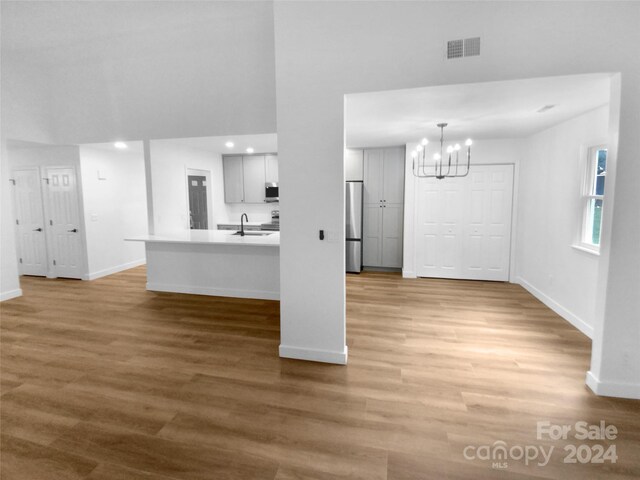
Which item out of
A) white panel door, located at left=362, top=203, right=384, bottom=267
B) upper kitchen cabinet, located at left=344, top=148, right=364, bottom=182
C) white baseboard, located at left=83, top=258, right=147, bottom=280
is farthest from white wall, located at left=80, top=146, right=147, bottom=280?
white panel door, located at left=362, top=203, right=384, bottom=267

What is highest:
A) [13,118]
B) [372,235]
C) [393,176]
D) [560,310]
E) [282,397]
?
[13,118]

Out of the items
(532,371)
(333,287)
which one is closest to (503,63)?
(333,287)

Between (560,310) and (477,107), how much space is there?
9.14ft

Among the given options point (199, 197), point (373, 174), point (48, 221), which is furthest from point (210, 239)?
point (48, 221)

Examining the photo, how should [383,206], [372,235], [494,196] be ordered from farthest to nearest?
[372,235], [383,206], [494,196]

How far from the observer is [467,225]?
6027 millimetres

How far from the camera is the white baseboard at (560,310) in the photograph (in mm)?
3682

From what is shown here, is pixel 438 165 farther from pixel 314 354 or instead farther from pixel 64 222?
pixel 64 222

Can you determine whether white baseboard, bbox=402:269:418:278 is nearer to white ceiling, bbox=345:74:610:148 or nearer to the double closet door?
white ceiling, bbox=345:74:610:148

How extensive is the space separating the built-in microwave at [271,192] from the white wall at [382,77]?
440 centimetres

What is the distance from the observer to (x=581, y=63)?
2.38 meters

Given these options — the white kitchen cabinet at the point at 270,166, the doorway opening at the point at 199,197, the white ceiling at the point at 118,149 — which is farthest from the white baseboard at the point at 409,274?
the white ceiling at the point at 118,149

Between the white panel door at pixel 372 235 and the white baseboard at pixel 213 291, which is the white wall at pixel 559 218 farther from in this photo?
the white baseboard at pixel 213 291

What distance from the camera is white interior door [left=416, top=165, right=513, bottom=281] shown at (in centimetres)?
584
